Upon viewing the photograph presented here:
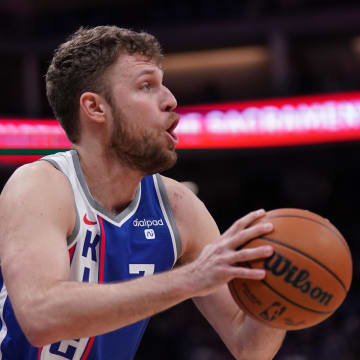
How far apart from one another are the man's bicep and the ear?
0.32 metres

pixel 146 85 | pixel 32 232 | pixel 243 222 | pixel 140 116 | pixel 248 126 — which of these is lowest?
pixel 248 126

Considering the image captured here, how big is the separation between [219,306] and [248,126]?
8421mm

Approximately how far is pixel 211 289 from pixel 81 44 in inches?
48.2

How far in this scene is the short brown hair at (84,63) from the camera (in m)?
2.59

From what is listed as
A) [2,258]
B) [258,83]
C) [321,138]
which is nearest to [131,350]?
[2,258]

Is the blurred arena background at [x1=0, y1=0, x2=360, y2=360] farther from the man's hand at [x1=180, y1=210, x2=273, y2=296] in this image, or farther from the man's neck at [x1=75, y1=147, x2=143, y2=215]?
the man's hand at [x1=180, y1=210, x2=273, y2=296]

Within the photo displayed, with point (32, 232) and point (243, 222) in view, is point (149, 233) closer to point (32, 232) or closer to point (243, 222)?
point (32, 232)

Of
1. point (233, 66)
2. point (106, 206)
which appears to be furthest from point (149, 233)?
point (233, 66)

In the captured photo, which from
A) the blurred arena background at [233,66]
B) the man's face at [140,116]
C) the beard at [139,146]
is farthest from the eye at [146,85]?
the blurred arena background at [233,66]

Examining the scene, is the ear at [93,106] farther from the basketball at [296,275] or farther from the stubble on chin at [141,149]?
the basketball at [296,275]

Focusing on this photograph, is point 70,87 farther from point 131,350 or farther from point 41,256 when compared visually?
point 131,350

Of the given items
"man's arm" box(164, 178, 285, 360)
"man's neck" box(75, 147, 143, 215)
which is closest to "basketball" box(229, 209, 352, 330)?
"man's arm" box(164, 178, 285, 360)

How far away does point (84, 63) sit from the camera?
102 inches

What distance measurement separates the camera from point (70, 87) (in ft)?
8.66
